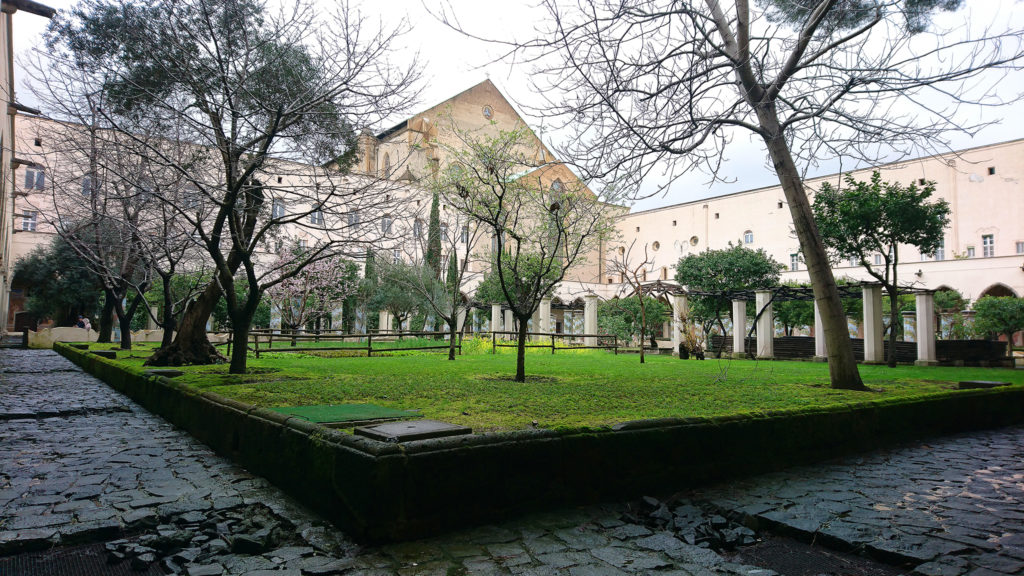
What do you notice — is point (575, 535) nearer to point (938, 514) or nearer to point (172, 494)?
point (938, 514)

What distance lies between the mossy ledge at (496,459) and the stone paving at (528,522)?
0.12m

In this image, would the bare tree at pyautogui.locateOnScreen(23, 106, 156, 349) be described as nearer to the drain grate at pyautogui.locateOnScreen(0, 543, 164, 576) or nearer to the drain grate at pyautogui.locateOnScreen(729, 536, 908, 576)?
the drain grate at pyautogui.locateOnScreen(0, 543, 164, 576)

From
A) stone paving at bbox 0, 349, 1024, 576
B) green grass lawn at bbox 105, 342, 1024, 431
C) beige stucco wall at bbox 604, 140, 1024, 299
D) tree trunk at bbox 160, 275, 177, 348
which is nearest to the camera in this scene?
stone paving at bbox 0, 349, 1024, 576

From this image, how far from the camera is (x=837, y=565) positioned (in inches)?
118

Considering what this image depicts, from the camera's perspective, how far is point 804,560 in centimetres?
306

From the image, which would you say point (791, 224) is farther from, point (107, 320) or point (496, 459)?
point (496, 459)

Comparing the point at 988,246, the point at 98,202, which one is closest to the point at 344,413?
the point at 98,202

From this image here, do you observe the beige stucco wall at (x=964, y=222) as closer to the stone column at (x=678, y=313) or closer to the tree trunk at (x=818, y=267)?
the stone column at (x=678, y=313)

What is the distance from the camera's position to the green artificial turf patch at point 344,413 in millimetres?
4582

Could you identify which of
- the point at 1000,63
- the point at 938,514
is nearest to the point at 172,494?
the point at 938,514

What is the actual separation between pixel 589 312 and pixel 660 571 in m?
24.0

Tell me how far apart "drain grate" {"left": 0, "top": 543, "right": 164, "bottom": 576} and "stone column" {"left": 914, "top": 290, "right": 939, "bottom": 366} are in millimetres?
21081

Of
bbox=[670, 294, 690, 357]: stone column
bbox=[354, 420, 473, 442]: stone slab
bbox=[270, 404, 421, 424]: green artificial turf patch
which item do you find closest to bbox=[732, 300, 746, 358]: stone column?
bbox=[670, 294, 690, 357]: stone column

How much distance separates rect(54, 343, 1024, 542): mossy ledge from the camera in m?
3.09
